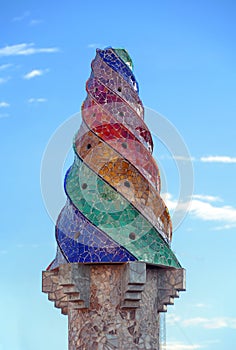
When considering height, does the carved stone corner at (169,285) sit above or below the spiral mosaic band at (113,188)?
below

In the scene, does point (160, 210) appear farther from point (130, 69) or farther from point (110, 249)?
point (130, 69)

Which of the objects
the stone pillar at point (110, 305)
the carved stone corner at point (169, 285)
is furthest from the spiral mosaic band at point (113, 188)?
the stone pillar at point (110, 305)

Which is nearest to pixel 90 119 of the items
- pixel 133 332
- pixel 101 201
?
pixel 101 201

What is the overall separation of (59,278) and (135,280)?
1.38 metres

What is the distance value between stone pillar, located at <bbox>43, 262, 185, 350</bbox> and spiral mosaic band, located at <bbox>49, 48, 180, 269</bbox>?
0.95 ft

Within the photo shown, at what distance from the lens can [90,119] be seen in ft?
53.9

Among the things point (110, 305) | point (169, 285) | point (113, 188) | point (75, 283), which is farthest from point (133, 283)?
point (113, 188)

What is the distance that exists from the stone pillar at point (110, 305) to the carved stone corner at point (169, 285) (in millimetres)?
216

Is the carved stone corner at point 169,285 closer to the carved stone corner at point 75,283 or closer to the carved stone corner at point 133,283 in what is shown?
the carved stone corner at point 133,283

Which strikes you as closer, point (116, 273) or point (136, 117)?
point (116, 273)

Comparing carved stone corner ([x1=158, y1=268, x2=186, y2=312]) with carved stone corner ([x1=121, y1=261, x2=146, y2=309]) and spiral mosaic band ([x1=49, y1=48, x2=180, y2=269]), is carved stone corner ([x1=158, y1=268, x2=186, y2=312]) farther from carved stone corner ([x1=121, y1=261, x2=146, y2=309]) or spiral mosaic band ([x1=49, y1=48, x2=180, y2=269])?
carved stone corner ([x1=121, y1=261, x2=146, y2=309])

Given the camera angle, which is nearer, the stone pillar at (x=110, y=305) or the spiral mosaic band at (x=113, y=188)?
the stone pillar at (x=110, y=305)

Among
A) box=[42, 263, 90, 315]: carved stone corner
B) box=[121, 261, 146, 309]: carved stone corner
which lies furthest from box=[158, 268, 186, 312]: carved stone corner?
box=[42, 263, 90, 315]: carved stone corner

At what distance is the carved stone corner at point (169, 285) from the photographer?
15938 millimetres
